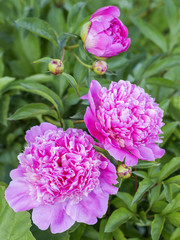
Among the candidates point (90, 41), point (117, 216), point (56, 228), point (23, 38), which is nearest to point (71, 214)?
point (56, 228)

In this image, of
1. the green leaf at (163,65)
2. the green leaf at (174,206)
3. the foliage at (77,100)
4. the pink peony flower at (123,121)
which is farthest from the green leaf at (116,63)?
the green leaf at (174,206)

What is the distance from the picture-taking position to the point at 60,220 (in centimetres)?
59

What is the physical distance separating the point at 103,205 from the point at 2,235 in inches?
9.5

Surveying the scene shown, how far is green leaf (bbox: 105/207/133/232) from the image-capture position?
0.67m

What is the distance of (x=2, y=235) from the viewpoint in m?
0.69

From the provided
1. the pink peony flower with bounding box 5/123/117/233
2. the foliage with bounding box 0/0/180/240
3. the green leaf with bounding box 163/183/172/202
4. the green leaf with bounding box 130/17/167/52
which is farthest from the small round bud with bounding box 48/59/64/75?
the green leaf with bounding box 130/17/167/52

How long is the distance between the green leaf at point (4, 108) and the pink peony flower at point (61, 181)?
0.77 feet

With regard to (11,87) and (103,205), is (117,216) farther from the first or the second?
(11,87)

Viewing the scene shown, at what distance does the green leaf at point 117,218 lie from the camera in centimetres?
67

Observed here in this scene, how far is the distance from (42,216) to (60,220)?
33 millimetres

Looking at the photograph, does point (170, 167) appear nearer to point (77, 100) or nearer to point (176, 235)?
point (176, 235)

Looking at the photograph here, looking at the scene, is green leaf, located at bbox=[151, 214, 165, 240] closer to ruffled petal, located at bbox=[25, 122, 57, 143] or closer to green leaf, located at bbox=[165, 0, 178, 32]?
ruffled petal, located at bbox=[25, 122, 57, 143]

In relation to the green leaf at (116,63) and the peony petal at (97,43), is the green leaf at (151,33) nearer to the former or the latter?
the green leaf at (116,63)

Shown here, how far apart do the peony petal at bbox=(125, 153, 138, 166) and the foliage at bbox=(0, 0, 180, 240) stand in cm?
8
